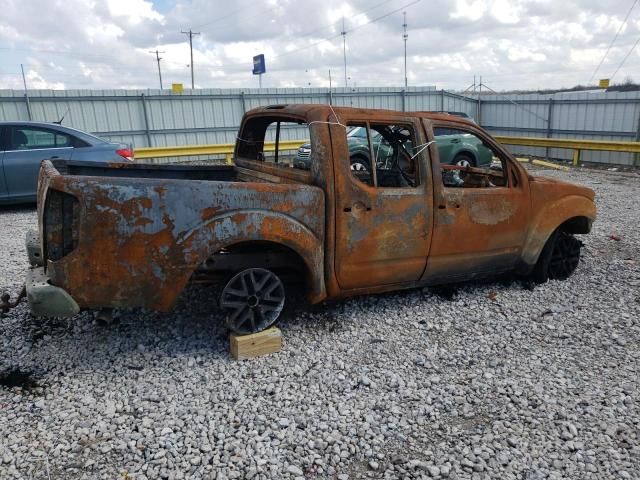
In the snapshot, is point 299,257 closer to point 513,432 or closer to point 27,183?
point 513,432

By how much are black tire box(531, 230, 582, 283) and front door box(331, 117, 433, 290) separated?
164 cm

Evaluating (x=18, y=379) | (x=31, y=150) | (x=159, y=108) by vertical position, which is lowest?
(x=18, y=379)

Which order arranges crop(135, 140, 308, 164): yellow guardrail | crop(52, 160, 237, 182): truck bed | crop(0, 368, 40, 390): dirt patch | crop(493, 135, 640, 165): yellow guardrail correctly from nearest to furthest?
crop(0, 368, 40, 390): dirt patch
crop(52, 160, 237, 182): truck bed
crop(135, 140, 308, 164): yellow guardrail
crop(493, 135, 640, 165): yellow guardrail

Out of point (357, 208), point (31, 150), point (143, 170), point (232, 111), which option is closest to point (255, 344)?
point (357, 208)

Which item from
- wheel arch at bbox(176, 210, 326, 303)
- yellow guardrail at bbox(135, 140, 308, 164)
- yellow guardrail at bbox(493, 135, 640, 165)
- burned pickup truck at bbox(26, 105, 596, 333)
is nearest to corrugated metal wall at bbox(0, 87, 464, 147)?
yellow guardrail at bbox(135, 140, 308, 164)

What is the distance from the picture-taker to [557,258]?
573 centimetres

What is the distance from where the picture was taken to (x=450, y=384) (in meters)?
3.74

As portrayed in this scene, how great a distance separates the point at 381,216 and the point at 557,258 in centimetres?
250

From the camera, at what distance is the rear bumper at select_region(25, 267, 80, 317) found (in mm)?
3482

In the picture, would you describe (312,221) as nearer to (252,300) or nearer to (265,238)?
(265,238)

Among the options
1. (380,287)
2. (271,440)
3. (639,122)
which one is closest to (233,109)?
(639,122)

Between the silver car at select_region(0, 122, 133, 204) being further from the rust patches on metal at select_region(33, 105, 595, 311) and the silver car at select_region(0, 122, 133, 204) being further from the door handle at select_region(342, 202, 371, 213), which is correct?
the door handle at select_region(342, 202, 371, 213)

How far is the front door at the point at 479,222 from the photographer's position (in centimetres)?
471

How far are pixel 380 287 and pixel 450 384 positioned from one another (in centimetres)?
116
